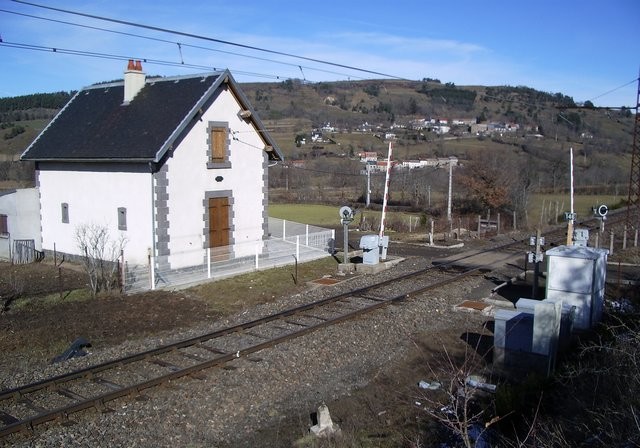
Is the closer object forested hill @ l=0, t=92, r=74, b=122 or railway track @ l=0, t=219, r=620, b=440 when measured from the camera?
railway track @ l=0, t=219, r=620, b=440

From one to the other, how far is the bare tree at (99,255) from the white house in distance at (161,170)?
0.92 feet

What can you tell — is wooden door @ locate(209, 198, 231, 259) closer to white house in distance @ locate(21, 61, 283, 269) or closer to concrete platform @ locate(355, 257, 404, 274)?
white house in distance @ locate(21, 61, 283, 269)

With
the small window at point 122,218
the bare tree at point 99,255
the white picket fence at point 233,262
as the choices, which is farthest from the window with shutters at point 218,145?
the bare tree at point 99,255

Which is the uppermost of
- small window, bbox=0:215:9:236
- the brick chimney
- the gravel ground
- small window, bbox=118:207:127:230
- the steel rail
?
the brick chimney

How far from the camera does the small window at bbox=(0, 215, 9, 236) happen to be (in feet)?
79.1

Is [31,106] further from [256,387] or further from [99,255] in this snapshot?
[256,387]

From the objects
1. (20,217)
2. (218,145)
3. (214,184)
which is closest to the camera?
(214,184)

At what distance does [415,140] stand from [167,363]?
56.6 metres

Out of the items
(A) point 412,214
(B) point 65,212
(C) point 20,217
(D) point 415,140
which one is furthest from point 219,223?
(D) point 415,140

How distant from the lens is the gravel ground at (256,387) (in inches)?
316

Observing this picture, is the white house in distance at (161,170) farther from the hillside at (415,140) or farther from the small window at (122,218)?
the hillside at (415,140)

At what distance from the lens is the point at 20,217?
2352 cm

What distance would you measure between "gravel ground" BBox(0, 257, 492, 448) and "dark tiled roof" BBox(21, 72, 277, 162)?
26.3 feet

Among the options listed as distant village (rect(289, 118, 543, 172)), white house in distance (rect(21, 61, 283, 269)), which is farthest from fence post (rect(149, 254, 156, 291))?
distant village (rect(289, 118, 543, 172))
